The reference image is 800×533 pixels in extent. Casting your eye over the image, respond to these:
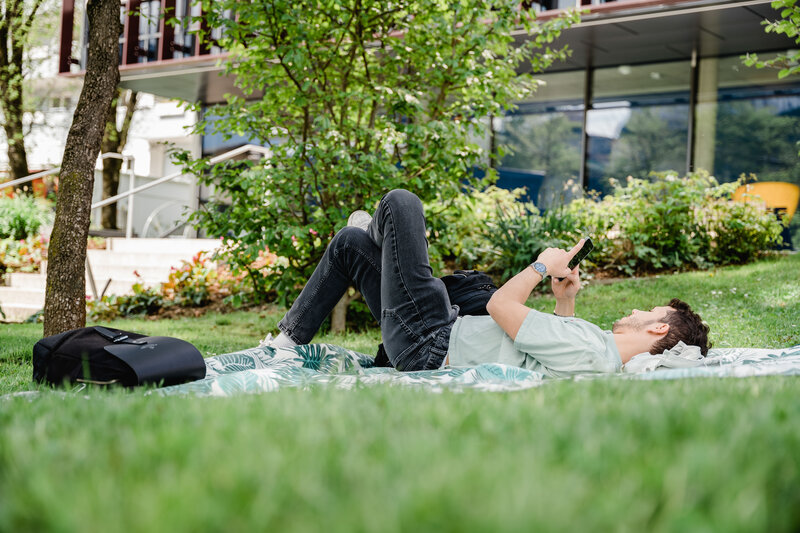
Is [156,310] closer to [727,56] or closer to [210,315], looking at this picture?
[210,315]

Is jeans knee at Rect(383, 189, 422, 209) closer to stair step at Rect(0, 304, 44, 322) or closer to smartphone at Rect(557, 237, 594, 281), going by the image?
smartphone at Rect(557, 237, 594, 281)

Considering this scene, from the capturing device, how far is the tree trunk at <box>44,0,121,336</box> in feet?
15.6

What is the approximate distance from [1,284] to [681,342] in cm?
1142

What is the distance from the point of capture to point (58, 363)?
293 cm

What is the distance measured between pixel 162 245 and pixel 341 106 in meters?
6.45

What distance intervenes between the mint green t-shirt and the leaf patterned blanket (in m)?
0.11

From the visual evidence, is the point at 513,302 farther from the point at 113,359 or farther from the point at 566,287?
the point at 113,359

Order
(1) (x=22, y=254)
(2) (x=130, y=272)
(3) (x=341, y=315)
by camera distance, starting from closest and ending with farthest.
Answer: (3) (x=341, y=315) < (2) (x=130, y=272) < (1) (x=22, y=254)

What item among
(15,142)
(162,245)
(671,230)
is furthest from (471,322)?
(15,142)

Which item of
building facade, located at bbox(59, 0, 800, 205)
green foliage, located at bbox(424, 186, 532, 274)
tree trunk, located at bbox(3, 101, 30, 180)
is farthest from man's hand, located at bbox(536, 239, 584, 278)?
tree trunk, located at bbox(3, 101, 30, 180)

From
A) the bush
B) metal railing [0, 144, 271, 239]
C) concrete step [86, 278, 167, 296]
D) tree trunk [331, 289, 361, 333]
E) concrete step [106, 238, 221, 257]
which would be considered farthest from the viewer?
concrete step [106, 238, 221, 257]

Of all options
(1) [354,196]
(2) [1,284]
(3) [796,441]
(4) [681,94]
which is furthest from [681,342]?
(2) [1,284]

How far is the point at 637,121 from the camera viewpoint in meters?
12.8

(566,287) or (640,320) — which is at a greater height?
(566,287)
